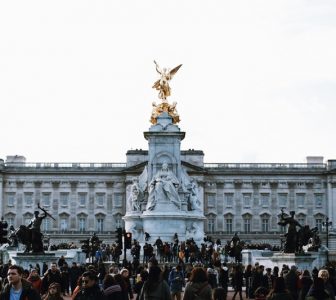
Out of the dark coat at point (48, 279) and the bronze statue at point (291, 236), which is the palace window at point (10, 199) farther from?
the dark coat at point (48, 279)

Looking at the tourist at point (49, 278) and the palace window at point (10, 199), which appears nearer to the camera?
the tourist at point (49, 278)

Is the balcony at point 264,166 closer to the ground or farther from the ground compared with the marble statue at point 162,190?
farther from the ground

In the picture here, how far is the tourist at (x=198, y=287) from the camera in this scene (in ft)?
47.1

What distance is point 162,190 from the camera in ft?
184

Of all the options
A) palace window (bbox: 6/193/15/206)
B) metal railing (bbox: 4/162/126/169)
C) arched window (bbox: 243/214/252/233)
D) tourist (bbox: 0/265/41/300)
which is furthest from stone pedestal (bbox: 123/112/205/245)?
palace window (bbox: 6/193/15/206)

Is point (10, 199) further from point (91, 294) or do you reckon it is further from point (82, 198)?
point (91, 294)

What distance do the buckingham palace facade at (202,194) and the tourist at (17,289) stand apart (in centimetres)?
9384

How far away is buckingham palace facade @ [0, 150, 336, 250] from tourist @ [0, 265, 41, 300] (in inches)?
3695

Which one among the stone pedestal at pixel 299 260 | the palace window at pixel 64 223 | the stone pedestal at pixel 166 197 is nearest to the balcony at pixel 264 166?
the palace window at pixel 64 223

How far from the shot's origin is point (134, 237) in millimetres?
57281

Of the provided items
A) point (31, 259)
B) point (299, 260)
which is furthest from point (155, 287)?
point (299, 260)

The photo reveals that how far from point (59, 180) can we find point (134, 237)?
53117 mm

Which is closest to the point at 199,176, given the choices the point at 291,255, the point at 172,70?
the point at 172,70

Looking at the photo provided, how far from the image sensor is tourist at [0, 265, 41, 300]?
1230 cm
